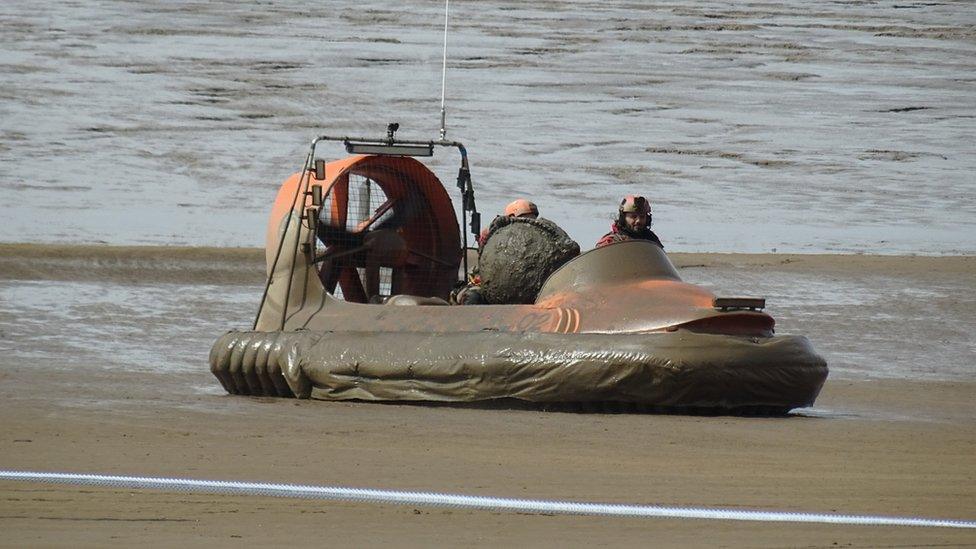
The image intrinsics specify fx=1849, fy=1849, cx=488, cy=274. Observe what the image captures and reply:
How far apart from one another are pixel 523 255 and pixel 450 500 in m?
3.48

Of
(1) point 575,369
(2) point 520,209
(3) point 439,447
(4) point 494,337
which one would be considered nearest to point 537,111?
(2) point 520,209

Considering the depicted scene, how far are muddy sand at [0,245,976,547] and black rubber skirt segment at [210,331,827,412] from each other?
0.11m

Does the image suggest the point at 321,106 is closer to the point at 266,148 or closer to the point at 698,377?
the point at 266,148

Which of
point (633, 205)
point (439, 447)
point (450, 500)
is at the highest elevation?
point (633, 205)

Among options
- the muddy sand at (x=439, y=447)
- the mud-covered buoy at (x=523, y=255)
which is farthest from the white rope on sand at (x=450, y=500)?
the mud-covered buoy at (x=523, y=255)

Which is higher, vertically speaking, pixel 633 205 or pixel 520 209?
pixel 633 205

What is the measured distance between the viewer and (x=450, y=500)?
5000 millimetres

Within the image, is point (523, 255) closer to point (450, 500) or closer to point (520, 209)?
point (520, 209)

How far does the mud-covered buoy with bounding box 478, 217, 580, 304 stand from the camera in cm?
840

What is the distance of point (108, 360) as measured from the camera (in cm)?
1043

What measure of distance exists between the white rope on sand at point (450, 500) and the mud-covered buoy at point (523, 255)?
3306 mm

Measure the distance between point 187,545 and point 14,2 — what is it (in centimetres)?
2000

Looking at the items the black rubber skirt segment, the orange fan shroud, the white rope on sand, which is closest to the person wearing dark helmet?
the black rubber skirt segment

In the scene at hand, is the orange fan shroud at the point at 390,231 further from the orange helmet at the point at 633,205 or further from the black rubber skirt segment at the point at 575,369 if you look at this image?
the orange helmet at the point at 633,205
